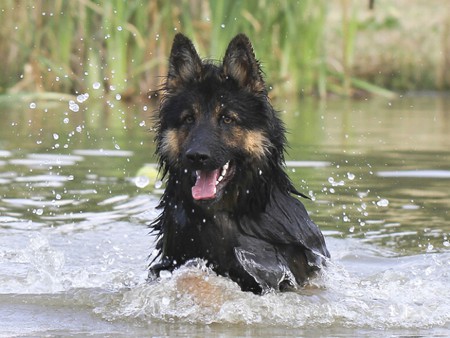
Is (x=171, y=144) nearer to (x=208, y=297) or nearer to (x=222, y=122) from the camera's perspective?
(x=222, y=122)

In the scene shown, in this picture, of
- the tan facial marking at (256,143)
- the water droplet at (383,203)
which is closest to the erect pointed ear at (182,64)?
the tan facial marking at (256,143)

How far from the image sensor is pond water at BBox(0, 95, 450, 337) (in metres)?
6.22

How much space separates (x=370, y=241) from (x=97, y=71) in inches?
423

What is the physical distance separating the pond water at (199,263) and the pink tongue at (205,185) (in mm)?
478

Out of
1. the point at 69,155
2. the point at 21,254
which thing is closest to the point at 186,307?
the point at 21,254

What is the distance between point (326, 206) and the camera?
985 cm

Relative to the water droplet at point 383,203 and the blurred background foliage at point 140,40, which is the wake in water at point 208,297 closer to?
the water droplet at point 383,203

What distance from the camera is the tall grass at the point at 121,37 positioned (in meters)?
18.1

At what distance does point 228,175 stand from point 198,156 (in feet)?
1.21

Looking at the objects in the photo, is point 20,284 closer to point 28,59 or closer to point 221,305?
point 221,305

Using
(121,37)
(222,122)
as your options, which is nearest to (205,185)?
(222,122)

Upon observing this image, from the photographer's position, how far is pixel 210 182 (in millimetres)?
6480

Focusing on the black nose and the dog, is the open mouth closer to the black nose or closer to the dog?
the dog

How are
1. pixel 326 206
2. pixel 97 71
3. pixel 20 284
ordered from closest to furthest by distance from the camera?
pixel 20 284 → pixel 326 206 → pixel 97 71
